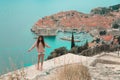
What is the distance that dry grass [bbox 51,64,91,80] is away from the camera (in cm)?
475

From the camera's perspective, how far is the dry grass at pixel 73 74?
4746 mm

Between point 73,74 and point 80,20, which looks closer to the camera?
point 73,74

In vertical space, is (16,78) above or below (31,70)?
above

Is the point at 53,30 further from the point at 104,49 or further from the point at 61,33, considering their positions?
the point at 104,49

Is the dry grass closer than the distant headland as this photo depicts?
Yes

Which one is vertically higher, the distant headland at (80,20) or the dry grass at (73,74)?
the dry grass at (73,74)

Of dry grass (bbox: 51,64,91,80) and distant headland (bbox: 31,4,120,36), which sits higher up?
dry grass (bbox: 51,64,91,80)

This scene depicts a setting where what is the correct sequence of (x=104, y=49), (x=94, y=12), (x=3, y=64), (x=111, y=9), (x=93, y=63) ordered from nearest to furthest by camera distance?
(x=3, y=64) → (x=93, y=63) → (x=104, y=49) → (x=111, y=9) → (x=94, y=12)

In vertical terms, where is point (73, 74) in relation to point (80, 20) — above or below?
above

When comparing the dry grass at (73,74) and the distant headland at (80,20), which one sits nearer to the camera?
the dry grass at (73,74)

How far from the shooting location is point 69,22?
114188 millimetres

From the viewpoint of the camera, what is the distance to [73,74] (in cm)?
484

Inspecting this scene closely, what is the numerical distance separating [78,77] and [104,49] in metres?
8.90

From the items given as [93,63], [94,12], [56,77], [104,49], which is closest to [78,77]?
[56,77]
